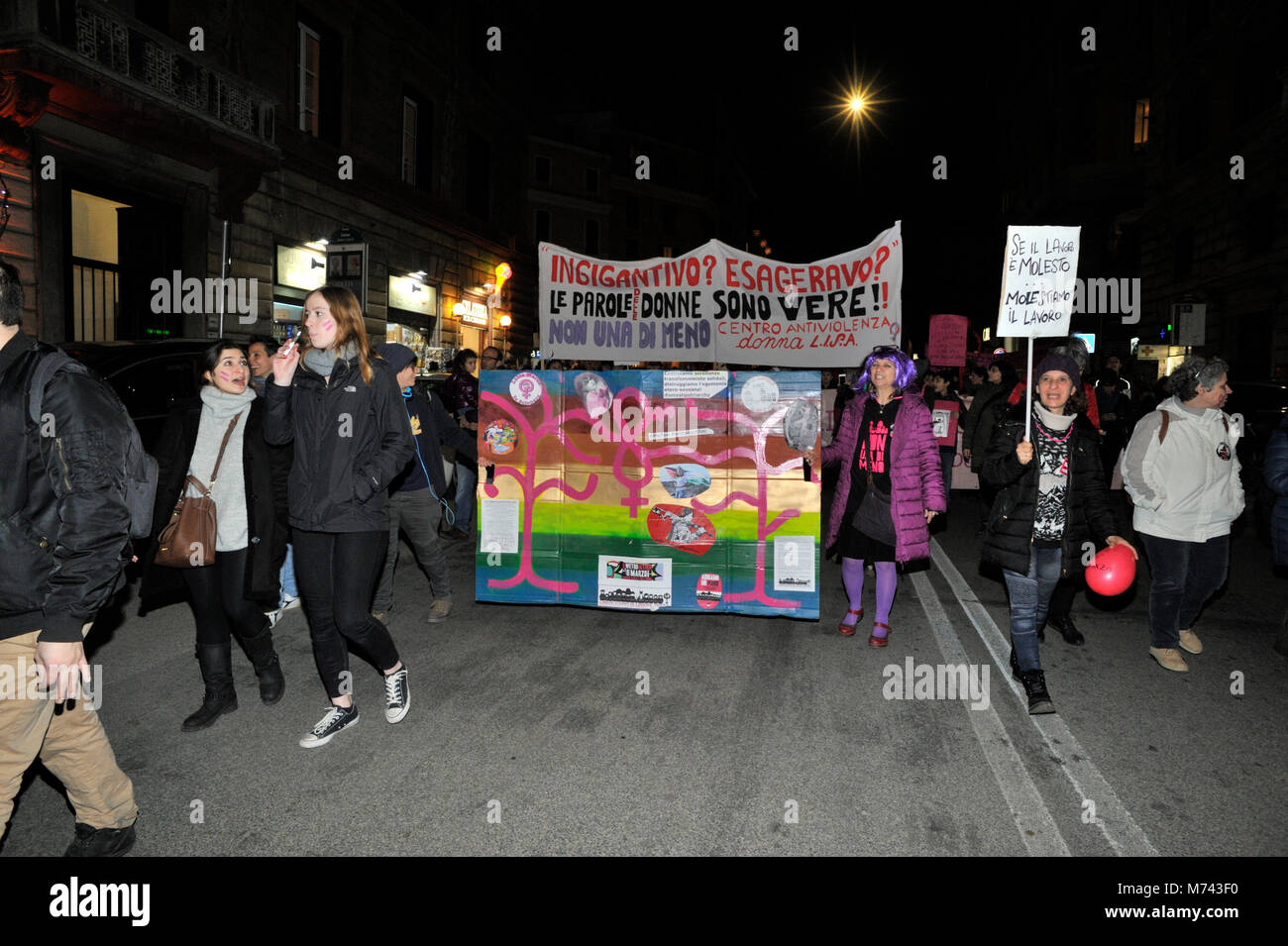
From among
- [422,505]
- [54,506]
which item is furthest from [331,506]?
[422,505]

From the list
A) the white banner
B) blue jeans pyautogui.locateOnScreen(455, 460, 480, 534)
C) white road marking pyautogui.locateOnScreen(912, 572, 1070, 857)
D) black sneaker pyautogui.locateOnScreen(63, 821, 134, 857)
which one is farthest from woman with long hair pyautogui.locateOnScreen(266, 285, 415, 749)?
blue jeans pyautogui.locateOnScreen(455, 460, 480, 534)

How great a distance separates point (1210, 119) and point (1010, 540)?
27.2 m

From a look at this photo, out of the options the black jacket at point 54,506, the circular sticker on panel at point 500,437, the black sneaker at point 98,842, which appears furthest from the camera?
the circular sticker on panel at point 500,437

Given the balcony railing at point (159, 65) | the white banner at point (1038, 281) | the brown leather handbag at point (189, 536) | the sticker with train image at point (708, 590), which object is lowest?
the sticker with train image at point (708, 590)

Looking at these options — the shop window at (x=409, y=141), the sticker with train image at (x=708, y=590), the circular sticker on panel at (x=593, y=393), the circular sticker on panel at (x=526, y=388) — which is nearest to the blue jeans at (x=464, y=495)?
the circular sticker on panel at (x=526, y=388)

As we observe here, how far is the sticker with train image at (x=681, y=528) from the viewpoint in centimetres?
607

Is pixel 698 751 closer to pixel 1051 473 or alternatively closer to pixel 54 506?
pixel 1051 473

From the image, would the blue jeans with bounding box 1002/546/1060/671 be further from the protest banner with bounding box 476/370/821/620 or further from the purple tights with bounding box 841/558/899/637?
the protest banner with bounding box 476/370/821/620

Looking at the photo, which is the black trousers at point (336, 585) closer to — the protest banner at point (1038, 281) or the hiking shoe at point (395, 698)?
the hiking shoe at point (395, 698)

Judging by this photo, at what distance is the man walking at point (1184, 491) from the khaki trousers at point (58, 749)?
5879 millimetres

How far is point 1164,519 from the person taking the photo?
215 inches

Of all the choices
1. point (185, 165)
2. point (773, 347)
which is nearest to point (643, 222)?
point (185, 165)

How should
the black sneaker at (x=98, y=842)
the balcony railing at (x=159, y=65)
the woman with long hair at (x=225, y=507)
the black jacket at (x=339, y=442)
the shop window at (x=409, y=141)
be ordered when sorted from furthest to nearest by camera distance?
the shop window at (x=409, y=141), the balcony railing at (x=159, y=65), the woman with long hair at (x=225, y=507), the black jacket at (x=339, y=442), the black sneaker at (x=98, y=842)
